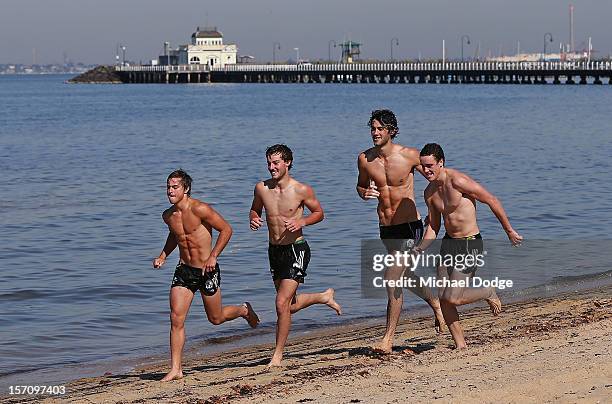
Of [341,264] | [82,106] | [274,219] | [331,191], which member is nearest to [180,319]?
[274,219]

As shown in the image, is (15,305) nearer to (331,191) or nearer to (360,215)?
(360,215)

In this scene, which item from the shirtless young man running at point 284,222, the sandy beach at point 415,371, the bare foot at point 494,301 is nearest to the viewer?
the sandy beach at point 415,371

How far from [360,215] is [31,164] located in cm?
1761

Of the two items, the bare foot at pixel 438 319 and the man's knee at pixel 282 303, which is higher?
the man's knee at pixel 282 303

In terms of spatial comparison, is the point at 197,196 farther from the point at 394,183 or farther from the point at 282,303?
the point at 282,303

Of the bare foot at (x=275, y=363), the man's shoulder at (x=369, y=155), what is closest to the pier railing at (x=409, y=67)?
the man's shoulder at (x=369, y=155)

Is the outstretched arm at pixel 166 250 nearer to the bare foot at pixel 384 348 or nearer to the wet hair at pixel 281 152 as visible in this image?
the wet hair at pixel 281 152

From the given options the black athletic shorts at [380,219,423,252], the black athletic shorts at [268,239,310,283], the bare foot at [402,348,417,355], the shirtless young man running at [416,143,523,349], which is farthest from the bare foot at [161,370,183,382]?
the shirtless young man running at [416,143,523,349]

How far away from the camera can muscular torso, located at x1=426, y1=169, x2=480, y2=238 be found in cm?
799

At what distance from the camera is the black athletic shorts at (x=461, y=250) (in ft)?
25.9

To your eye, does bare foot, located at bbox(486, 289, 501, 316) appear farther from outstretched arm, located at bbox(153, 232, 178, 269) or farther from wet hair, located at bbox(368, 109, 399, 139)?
outstretched arm, located at bbox(153, 232, 178, 269)

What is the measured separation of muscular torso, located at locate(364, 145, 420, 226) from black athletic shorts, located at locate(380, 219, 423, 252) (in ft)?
0.12

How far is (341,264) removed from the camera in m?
15.2

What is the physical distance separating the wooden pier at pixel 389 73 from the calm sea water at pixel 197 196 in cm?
5654
